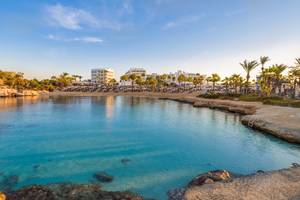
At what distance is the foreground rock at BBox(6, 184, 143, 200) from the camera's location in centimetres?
820

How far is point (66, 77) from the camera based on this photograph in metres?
121

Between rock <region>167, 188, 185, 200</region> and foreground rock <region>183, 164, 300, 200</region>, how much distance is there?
43 centimetres

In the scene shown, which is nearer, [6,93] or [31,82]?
[6,93]

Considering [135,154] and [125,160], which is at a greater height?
[125,160]

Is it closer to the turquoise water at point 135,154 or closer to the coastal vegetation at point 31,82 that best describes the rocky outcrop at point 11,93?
the coastal vegetation at point 31,82

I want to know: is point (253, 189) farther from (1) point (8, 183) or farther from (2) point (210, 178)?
(1) point (8, 183)

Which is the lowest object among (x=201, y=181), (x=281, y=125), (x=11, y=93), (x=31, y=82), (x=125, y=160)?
(x=125, y=160)

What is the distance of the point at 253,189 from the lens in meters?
8.29

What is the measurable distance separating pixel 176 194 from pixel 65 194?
15.2 feet

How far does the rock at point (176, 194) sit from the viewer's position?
28.9 ft

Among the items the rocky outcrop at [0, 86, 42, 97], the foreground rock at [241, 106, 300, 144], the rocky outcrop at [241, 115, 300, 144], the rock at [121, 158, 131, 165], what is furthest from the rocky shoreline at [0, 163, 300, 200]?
the rocky outcrop at [0, 86, 42, 97]

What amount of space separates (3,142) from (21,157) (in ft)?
16.2

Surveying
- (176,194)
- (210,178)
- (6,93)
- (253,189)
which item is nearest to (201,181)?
(210,178)

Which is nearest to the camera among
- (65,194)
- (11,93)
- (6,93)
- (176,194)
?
(65,194)
